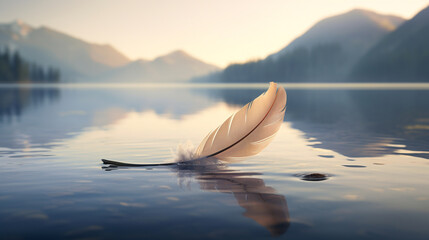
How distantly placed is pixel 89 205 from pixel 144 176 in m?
2.44

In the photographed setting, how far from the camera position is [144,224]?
20.4 feet

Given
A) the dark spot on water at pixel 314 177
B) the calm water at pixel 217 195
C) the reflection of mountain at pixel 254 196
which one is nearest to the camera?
the calm water at pixel 217 195

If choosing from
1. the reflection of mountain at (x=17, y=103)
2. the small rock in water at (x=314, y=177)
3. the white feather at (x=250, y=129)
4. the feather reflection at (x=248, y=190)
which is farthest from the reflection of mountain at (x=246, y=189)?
the reflection of mountain at (x=17, y=103)

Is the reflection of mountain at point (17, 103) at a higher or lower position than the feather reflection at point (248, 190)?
higher

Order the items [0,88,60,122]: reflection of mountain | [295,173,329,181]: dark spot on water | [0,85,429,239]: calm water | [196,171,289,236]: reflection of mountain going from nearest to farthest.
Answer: [0,85,429,239]: calm water, [196,171,289,236]: reflection of mountain, [295,173,329,181]: dark spot on water, [0,88,60,122]: reflection of mountain

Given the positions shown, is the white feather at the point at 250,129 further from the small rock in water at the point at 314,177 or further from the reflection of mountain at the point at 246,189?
the small rock in water at the point at 314,177

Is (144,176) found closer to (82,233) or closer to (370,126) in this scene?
(82,233)

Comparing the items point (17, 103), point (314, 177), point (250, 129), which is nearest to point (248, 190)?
point (250, 129)

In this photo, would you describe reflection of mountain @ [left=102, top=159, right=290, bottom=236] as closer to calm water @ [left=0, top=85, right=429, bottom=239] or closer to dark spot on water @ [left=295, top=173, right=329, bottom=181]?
calm water @ [left=0, top=85, right=429, bottom=239]

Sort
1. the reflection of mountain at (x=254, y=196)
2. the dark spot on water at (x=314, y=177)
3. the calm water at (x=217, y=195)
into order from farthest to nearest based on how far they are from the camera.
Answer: the dark spot on water at (x=314, y=177) < the reflection of mountain at (x=254, y=196) < the calm water at (x=217, y=195)

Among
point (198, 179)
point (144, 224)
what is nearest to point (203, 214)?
point (144, 224)

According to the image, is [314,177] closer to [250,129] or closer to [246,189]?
[250,129]

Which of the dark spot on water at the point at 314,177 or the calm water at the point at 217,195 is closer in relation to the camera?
the calm water at the point at 217,195

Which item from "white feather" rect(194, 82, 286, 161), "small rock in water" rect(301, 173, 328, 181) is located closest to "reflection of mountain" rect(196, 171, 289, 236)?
"white feather" rect(194, 82, 286, 161)
